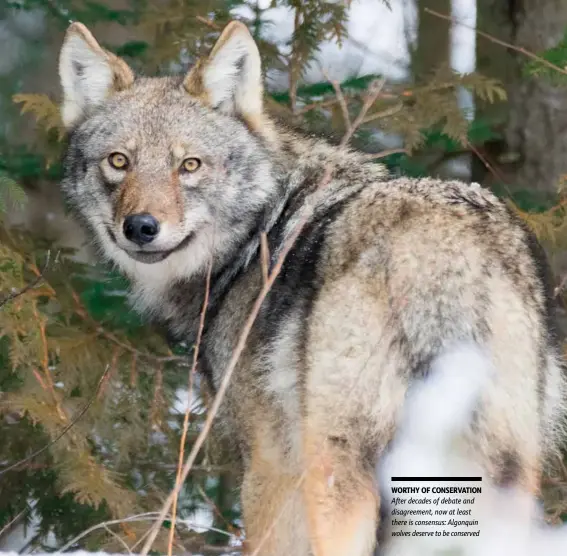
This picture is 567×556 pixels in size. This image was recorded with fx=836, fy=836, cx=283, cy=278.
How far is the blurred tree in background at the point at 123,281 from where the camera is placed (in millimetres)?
4707

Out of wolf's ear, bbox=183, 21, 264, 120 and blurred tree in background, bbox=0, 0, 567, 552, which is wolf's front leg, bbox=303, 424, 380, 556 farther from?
blurred tree in background, bbox=0, 0, 567, 552

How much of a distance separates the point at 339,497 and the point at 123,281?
280 cm

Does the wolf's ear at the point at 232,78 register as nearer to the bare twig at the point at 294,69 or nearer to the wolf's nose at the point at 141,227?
the wolf's nose at the point at 141,227

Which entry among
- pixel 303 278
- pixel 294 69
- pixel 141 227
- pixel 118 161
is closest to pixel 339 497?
pixel 303 278

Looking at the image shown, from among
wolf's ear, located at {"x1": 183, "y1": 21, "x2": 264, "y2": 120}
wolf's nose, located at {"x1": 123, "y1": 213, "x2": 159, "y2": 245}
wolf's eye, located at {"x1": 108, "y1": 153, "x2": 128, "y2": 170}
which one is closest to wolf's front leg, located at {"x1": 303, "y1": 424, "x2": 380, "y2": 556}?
wolf's nose, located at {"x1": 123, "y1": 213, "x2": 159, "y2": 245}

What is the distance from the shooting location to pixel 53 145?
5.59 meters

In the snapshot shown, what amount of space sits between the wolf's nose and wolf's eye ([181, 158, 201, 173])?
1.12 ft

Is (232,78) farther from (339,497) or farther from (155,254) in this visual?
(339,497)

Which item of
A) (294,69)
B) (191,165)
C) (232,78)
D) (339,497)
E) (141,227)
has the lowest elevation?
(339,497)

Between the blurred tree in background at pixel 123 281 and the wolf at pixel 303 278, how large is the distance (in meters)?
0.91

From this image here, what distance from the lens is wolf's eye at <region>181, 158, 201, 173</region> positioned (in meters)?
3.63

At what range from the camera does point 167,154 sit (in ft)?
11.8

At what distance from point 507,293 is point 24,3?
429 centimetres

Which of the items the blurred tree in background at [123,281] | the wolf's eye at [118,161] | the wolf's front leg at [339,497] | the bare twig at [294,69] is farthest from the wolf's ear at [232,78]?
the wolf's front leg at [339,497]
